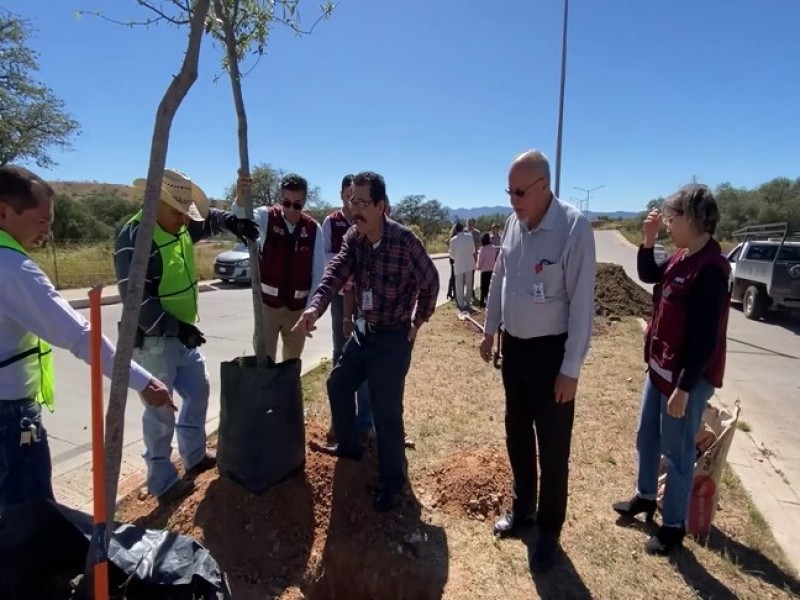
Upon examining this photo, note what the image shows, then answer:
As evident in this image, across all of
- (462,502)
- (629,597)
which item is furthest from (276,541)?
(629,597)

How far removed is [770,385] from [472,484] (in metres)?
5.25

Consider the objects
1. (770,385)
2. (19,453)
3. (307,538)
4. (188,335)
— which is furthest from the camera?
(770,385)

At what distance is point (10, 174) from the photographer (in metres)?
1.85

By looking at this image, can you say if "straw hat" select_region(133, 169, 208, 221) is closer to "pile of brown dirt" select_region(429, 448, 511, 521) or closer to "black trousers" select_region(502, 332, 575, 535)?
"black trousers" select_region(502, 332, 575, 535)

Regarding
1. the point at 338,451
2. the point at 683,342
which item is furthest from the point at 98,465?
the point at 683,342

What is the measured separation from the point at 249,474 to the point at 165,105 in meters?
2.03

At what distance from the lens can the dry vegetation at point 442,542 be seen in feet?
8.73

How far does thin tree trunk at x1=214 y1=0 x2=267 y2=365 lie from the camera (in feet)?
8.20

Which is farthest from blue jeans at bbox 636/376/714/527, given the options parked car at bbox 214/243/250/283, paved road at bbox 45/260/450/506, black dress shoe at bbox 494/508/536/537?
parked car at bbox 214/243/250/283

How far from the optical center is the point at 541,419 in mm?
2693

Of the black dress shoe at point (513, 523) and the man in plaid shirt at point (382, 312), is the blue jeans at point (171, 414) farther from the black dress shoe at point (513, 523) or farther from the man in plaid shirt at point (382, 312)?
the black dress shoe at point (513, 523)

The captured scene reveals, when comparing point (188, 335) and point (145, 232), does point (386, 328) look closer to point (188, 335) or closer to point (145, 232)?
point (188, 335)

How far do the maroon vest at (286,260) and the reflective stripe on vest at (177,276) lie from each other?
29.9 inches

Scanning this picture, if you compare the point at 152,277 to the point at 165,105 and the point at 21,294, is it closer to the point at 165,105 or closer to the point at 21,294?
the point at 21,294
